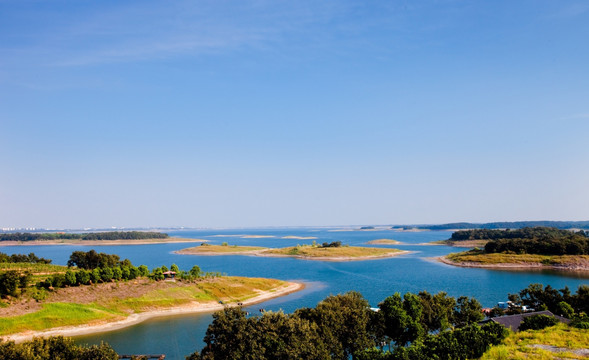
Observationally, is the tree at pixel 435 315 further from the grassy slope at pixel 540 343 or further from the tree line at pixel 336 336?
the grassy slope at pixel 540 343

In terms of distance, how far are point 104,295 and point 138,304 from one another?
7.29 m

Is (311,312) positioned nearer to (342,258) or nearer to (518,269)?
(518,269)

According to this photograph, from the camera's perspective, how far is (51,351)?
33469mm

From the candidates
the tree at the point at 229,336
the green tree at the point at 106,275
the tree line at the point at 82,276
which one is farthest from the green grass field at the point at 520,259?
the tree at the point at 229,336

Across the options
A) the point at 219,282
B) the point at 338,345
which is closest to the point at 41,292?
the point at 219,282

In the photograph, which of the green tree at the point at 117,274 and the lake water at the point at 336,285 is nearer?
the lake water at the point at 336,285

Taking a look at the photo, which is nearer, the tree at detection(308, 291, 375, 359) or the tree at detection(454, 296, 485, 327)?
the tree at detection(308, 291, 375, 359)

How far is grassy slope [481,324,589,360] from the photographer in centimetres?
2370

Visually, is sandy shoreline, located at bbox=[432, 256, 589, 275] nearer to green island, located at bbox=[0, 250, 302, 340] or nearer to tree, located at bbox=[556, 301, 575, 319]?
green island, located at bbox=[0, 250, 302, 340]

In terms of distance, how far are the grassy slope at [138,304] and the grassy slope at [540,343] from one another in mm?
62223

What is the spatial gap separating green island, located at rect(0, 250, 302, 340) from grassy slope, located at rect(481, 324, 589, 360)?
59404mm

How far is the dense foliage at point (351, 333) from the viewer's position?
100 ft

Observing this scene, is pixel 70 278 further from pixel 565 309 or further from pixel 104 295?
pixel 565 309

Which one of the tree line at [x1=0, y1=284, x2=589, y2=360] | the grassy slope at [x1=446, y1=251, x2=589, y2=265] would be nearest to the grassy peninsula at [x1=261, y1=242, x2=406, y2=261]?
the grassy slope at [x1=446, y1=251, x2=589, y2=265]
